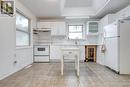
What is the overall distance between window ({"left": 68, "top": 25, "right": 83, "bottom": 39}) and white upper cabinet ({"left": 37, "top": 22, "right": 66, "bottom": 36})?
59 centimetres

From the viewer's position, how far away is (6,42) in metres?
4.17

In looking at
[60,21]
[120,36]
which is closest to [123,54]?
[120,36]

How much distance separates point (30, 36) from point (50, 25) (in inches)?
60.8

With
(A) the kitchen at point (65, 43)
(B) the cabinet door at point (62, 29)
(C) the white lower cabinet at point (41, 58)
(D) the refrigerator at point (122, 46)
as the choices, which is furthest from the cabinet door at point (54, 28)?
(D) the refrigerator at point (122, 46)

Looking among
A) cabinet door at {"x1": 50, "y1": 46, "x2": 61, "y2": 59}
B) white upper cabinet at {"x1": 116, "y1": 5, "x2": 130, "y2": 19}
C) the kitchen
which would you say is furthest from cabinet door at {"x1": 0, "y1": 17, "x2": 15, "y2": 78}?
white upper cabinet at {"x1": 116, "y1": 5, "x2": 130, "y2": 19}

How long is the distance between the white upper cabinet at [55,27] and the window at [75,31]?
1.93 ft

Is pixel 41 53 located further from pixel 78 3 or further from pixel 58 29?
pixel 78 3

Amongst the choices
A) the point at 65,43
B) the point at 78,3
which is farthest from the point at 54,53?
the point at 78,3

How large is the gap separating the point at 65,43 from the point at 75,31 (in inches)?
34.8

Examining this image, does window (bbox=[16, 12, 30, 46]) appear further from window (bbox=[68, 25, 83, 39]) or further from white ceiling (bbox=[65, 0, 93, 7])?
window (bbox=[68, 25, 83, 39])

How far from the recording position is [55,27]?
8250 mm

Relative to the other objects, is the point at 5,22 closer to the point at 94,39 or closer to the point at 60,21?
the point at 60,21

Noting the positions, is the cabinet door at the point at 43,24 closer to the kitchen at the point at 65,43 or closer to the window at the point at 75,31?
the kitchen at the point at 65,43

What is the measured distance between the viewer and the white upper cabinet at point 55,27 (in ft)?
27.0
